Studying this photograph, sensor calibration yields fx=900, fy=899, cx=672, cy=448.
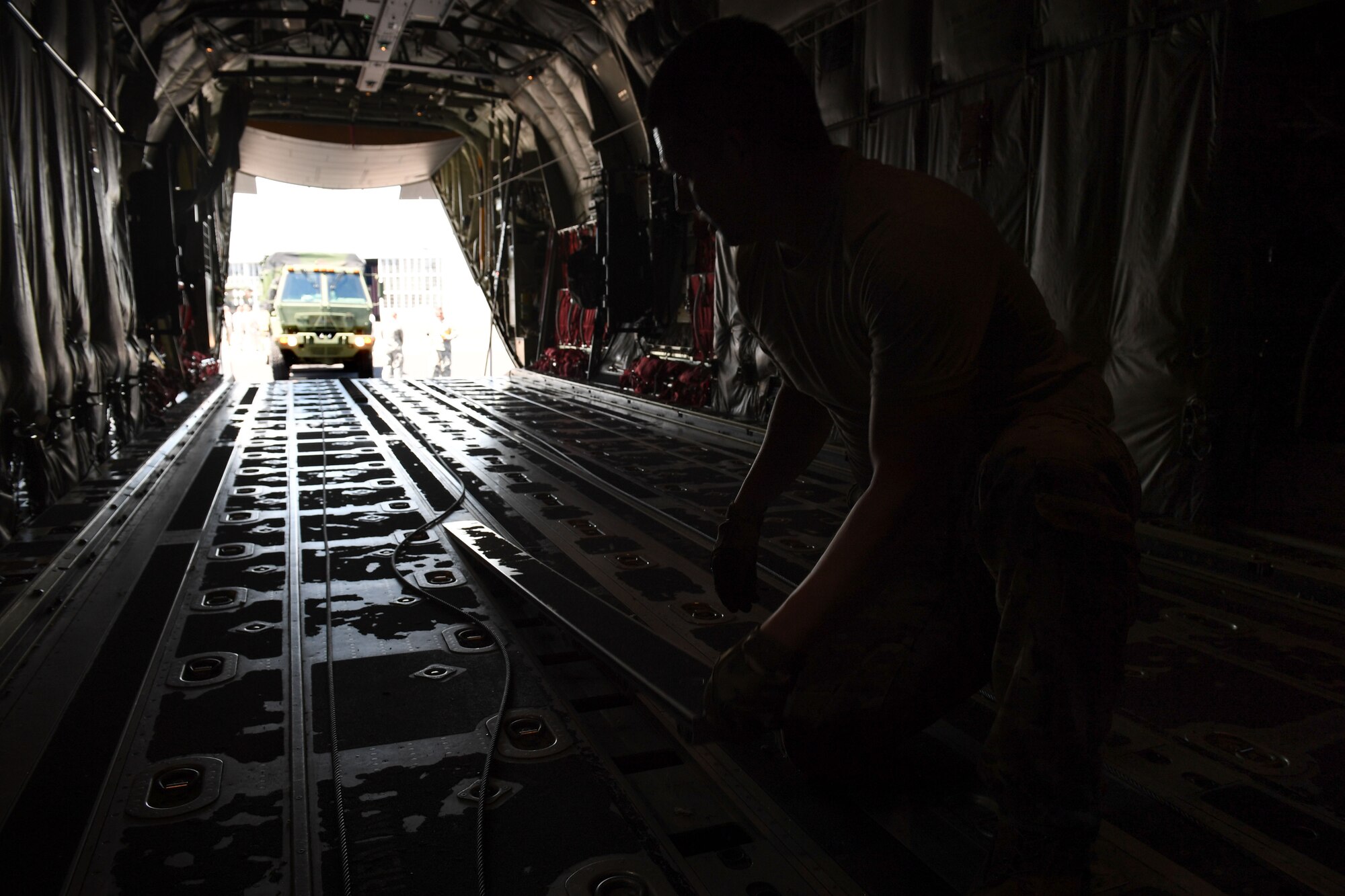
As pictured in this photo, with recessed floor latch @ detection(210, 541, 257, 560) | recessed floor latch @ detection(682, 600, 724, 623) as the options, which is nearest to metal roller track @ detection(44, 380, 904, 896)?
recessed floor latch @ detection(210, 541, 257, 560)

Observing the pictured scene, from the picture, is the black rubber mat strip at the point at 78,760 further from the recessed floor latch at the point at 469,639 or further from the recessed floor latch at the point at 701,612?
the recessed floor latch at the point at 701,612

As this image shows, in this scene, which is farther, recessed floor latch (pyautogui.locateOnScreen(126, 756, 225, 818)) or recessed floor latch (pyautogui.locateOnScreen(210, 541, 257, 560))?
recessed floor latch (pyautogui.locateOnScreen(210, 541, 257, 560))

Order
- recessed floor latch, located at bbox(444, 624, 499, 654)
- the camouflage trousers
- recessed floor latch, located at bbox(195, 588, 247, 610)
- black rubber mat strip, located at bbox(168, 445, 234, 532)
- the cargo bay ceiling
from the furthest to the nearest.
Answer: black rubber mat strip, located at bbox(168, 445, 234, 532), the cargo bay ceiling, recessed floor latch, located at bbox(195, 588, 247, 610), recessed floor latch, located at bbox(444, 624, 499, 654), the camouflage trousers

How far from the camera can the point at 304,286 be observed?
21500 mm

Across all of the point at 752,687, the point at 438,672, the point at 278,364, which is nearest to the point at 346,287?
the point at 278,364

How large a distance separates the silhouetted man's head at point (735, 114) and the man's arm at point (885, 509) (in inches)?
21.4

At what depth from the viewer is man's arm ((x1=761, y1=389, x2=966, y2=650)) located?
1.60 meters

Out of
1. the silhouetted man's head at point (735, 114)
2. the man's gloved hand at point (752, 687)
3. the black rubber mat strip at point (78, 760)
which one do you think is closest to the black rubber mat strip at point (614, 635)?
the man's gloved hand at point (752, 687)

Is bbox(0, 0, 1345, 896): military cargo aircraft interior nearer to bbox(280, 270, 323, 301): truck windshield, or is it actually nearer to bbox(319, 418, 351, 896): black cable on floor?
bbox(319, 418, 351, 896): black cable on floor

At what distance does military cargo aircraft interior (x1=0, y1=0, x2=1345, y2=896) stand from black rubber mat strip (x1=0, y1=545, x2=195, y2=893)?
0.6 inches

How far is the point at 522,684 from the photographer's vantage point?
276 cm

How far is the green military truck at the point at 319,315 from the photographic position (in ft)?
69.2

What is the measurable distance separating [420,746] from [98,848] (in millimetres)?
718

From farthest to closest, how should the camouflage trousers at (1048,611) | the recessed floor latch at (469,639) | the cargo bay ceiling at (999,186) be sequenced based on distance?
the cargo bay ceiling at (999,186)
the recessed floor latch at (469,639)
the camouflage trousers at (1048,611)
